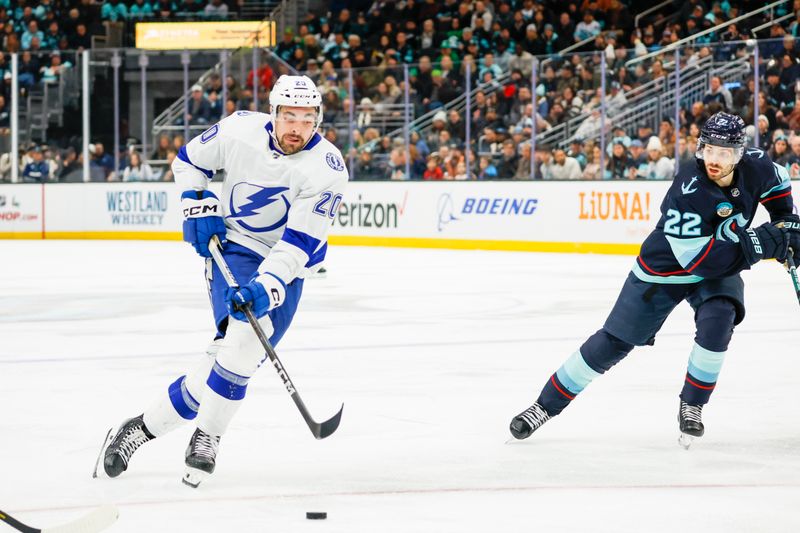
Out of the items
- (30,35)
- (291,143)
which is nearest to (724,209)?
(291,143)

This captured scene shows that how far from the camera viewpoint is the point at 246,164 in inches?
157

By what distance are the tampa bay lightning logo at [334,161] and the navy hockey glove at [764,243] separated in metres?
1.32

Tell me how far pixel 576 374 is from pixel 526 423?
251 mm

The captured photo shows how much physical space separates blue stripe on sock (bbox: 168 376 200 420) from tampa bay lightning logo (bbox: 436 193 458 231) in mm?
12157

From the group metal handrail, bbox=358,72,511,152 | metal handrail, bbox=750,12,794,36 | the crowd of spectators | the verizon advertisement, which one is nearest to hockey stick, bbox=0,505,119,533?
the crowd of spectators

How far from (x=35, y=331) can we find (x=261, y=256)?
13.7ft

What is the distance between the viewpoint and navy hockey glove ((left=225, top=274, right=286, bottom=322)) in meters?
3.75

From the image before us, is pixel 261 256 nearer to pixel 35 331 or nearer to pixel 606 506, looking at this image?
pixel 606 506

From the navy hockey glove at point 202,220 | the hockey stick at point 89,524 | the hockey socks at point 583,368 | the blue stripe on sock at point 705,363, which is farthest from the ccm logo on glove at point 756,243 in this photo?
the hockey stick at point 89,524

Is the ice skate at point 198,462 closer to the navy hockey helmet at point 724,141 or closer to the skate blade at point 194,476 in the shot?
the skate blade at point 194,476

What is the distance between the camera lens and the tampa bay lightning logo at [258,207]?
3980 mm

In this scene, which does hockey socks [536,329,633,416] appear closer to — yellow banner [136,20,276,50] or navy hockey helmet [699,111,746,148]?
navy hockey helmet [699,111,746,148]

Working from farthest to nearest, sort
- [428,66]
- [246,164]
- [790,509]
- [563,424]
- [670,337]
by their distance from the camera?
1. [428,66]
2. [670,337]
3. [563,424]
4. [246,164]
5. [790,509]

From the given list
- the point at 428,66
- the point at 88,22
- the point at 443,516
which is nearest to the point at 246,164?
the point at 443,516
